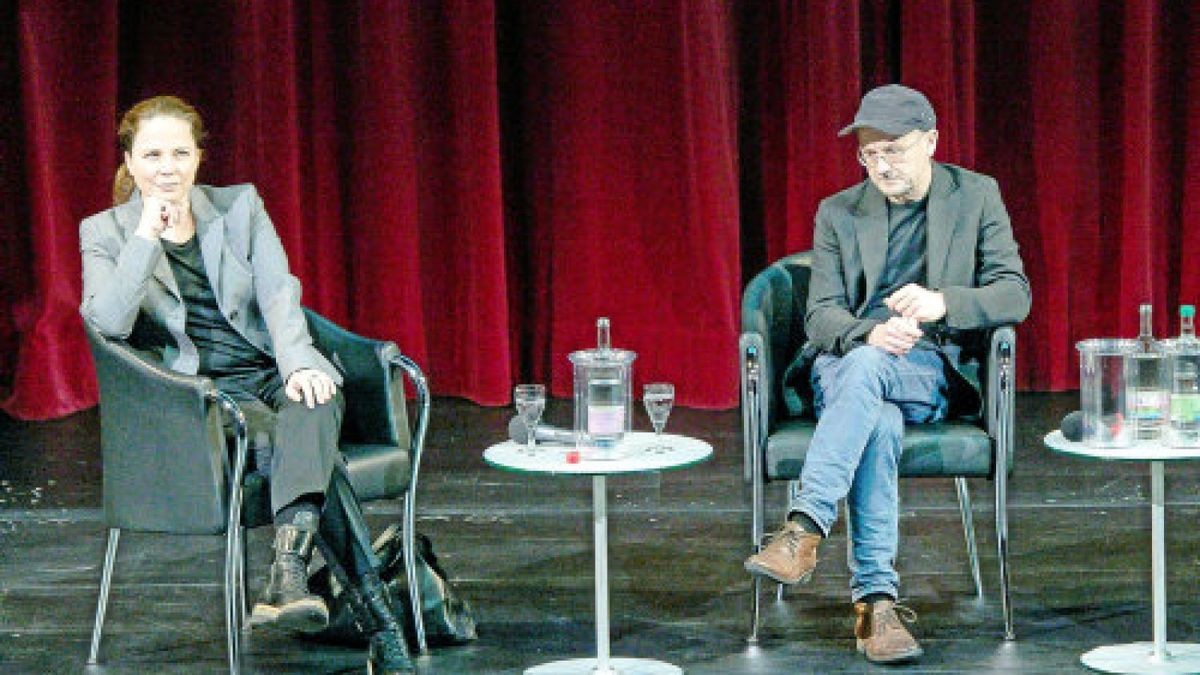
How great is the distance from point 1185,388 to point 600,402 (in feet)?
3.64

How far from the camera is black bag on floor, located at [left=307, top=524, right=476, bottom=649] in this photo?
386 cm

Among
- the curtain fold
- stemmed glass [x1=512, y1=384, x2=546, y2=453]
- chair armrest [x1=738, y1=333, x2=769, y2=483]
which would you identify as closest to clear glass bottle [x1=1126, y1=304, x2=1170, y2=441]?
chair armrest [x1=738, y1=333, x2=769, y2=483]

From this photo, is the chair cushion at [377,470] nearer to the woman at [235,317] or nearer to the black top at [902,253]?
the woman at [235,317]

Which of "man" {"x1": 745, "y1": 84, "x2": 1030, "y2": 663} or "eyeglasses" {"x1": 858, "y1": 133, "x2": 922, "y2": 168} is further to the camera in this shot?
"eyeglasses" {"x1": 858, "y1": 133, "x2": 922, "y2": 168}

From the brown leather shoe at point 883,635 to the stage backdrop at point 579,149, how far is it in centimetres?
255

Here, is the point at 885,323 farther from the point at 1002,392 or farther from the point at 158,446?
the point at 158,446

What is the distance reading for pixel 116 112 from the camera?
21.3ft

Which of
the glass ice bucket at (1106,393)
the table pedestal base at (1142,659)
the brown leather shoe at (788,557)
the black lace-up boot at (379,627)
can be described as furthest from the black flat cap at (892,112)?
the black lace-up boot at (379,627)

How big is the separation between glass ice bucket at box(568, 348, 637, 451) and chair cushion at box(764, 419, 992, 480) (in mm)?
396

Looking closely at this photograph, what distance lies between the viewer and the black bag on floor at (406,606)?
3.86 m

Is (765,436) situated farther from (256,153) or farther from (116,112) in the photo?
(116,112)

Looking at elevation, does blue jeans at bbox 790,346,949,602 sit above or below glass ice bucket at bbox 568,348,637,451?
below

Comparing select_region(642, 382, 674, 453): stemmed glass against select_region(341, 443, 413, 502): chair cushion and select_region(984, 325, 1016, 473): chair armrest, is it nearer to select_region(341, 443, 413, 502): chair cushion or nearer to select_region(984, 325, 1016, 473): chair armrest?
select_region(341, 443, 413, 502): chair cushion

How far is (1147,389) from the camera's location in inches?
142
